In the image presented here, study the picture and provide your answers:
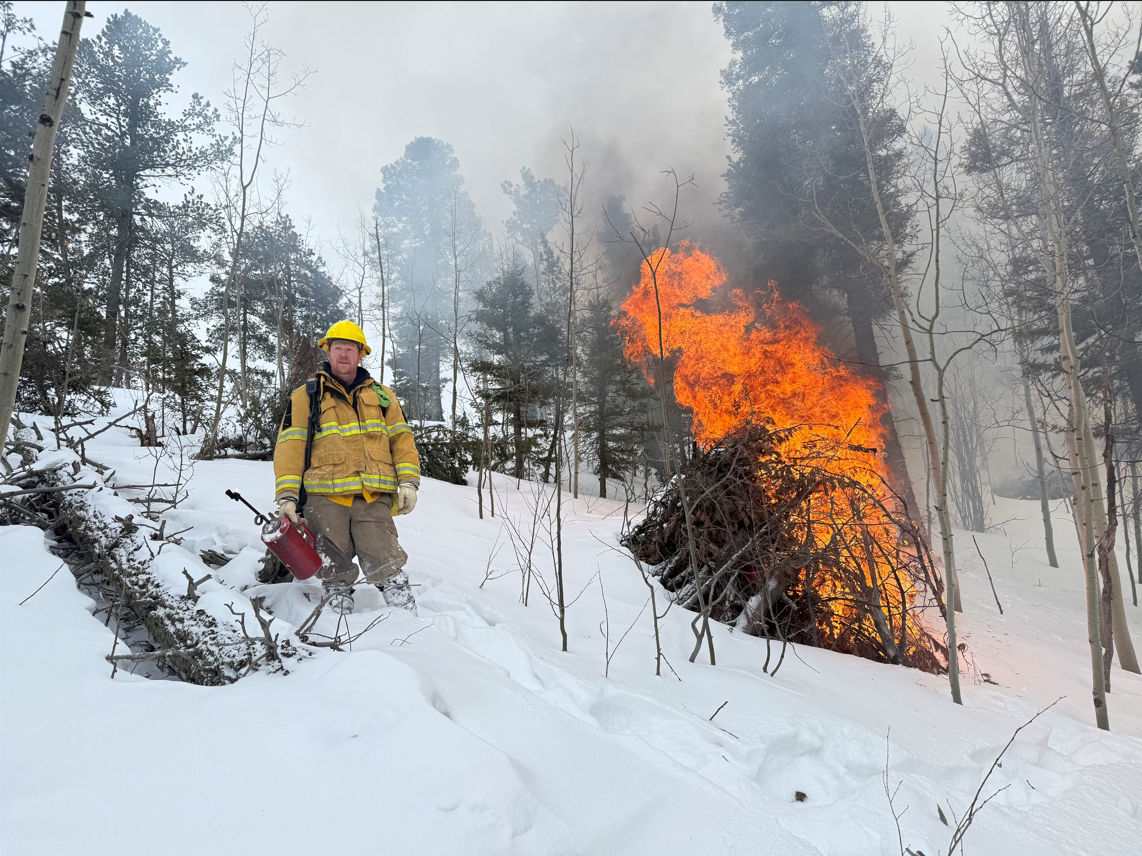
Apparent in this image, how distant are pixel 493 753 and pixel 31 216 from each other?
2309 mm

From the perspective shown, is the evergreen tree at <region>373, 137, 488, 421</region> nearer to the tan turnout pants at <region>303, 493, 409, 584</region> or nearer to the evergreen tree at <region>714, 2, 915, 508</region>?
the evergreen tree at <region>714, 2, 915, 508</region>

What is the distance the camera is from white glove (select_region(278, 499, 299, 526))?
9.85 feet

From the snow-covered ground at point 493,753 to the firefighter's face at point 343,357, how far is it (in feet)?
4.70

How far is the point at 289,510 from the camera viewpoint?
3.02 metres

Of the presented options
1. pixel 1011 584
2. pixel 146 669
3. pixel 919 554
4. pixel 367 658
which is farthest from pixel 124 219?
pixel 1011 584

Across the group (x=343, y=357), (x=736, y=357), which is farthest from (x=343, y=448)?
(x=736, y=357)

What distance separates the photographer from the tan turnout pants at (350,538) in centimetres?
327

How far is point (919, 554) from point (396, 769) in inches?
188

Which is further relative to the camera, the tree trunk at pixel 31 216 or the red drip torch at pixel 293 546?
the red drip torch at pixel 293 546

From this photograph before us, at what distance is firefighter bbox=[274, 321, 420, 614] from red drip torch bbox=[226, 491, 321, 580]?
19 centimetres

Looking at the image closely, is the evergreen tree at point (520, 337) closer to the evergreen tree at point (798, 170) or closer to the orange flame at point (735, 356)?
the orange flame at point (735, 356)

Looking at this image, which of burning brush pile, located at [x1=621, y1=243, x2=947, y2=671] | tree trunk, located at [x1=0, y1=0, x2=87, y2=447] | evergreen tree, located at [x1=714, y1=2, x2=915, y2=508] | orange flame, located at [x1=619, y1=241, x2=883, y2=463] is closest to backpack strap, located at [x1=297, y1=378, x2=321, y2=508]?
tree trunk, located at [x1=0, y1=0, x2=87, y2=447]

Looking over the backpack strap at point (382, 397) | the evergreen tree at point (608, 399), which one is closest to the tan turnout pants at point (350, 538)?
the backpack strap at point (382, 397)

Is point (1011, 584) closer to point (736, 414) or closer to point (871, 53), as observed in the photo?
point (736, 414)
